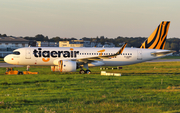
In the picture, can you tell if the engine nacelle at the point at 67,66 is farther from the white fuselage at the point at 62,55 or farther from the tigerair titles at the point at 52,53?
the white fuselage at the point at 62,55

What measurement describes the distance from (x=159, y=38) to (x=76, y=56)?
15.3 meters

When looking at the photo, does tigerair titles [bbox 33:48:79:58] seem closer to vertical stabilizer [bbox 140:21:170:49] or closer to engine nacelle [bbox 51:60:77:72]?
engine nacelle [bbox 51:60:77:72]

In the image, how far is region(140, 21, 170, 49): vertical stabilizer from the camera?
4544 centimetres

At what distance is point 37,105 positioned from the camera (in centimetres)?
1511

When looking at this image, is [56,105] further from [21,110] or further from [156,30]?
[156,30]

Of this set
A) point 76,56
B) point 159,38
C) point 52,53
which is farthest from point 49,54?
point 159,38

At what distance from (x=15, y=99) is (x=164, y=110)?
930cm

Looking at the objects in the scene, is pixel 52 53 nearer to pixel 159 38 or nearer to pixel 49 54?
pixel 49 54

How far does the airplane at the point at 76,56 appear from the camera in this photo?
39656 millimetres

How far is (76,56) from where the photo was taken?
4125cm

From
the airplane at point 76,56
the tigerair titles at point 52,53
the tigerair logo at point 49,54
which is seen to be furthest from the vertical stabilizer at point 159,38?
the tigerair logo at point 49,54

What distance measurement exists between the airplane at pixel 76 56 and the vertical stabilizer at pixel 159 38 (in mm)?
1634

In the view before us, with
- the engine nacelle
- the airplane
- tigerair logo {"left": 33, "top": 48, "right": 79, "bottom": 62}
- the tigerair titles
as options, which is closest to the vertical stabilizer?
the airplane

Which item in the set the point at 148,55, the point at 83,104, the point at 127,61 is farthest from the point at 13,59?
the point at 83,104
